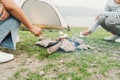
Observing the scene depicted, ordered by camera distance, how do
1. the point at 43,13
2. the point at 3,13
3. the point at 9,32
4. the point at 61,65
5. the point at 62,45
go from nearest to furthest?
the point at 61,65
the point at 3,13
the point at 9,32
the point at 62,45
the point at 43,13

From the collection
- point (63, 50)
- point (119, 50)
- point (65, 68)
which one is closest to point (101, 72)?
point (65, 68)

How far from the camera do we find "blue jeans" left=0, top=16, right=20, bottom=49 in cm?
453

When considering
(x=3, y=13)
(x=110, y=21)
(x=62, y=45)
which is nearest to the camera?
(x=3, y=13)

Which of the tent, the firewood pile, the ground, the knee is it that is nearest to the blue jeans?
the ground

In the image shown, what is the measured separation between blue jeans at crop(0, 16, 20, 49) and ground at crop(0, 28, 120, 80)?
23 centimetres

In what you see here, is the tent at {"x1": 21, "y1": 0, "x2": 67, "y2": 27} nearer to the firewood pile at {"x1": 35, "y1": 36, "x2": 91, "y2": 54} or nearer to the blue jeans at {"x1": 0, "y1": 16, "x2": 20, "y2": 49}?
the firewood pile at {"x1": 35, "y1": 36, "x2": 91, "y2": 54}

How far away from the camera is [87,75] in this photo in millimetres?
4047

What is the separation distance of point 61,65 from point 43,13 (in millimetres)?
8486

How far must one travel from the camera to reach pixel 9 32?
4.62 metres

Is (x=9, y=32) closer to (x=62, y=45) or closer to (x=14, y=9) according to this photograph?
(x=14, y=9)

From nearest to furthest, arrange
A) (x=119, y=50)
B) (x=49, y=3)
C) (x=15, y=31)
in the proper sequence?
(x=15, y=31) < (x=119, y=50) < (x=49, y=3)

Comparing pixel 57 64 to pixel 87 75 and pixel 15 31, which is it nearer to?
pixel 87 75

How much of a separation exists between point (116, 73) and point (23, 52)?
1500 millimetres

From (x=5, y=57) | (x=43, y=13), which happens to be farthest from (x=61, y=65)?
(x=43, y=13)
